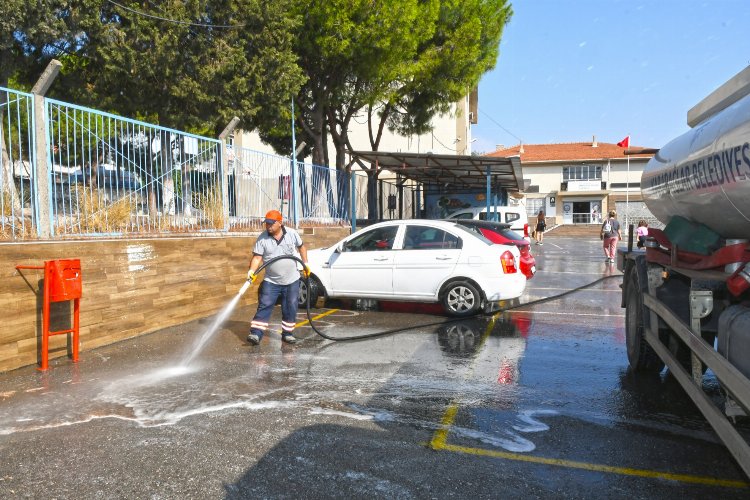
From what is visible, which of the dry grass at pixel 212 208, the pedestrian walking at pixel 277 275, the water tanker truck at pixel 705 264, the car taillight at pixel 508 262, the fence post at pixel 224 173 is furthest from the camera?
the fence post at pixel 224 173

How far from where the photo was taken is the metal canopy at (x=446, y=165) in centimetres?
1691

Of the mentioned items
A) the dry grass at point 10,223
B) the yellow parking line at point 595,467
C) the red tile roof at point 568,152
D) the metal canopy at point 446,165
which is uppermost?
the red tile roof at point 568,152

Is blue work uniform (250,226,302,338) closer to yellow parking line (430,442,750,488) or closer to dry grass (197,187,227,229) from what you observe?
dry grass (197,187,227,229)

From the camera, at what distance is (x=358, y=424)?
14.2 feet

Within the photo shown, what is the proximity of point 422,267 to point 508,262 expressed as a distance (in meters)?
1.32

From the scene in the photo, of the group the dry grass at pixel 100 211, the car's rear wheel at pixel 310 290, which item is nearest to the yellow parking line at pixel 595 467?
the dry grass at pixel 100 211

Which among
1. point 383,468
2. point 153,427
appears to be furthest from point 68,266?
point 383,468

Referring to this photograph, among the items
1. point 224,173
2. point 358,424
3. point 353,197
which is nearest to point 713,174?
point 358,424

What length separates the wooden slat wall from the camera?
5.91 metres

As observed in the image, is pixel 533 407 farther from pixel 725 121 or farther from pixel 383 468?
pixel 725 121

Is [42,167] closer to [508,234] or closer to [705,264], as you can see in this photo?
[705,264]

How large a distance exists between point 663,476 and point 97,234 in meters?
6.85

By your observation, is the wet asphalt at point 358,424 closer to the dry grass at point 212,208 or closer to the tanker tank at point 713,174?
the tanker tank at point 713,174

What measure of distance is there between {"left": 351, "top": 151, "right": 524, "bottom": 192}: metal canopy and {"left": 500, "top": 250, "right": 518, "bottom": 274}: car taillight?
805 cm
